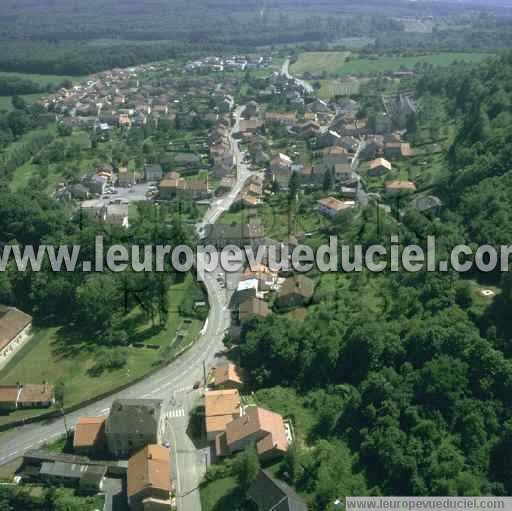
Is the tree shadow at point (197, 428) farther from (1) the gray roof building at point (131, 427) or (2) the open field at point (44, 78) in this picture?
(2) the open field at point (44, 78)

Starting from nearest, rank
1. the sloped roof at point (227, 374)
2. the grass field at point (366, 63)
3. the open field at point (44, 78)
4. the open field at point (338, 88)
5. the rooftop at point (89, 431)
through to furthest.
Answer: the rooftop at point (89, 431) → the sloped roof at point (227, 374) → the open field at point (338, 88) → the grass field at point (366, 63) → the open field at point (44, 78)

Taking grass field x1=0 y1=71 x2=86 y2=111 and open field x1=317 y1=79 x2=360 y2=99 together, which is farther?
grass field x1=0 y1=71 x2=86 y2=111

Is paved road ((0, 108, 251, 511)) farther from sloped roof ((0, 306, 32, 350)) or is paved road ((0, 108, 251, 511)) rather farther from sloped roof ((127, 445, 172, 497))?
sloped roof ((0, 306, 32, 350))

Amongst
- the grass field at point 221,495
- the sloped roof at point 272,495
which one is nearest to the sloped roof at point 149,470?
the grass field at point 221,495

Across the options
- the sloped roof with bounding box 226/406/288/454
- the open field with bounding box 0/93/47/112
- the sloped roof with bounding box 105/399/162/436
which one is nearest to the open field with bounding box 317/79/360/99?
the open field with bounding box 0/93/47/112

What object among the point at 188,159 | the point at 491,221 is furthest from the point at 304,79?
the point at 491,221

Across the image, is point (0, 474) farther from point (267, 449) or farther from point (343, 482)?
point (343, 482)

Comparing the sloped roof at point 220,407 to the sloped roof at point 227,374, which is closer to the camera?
the sloped roof at point 220,407
